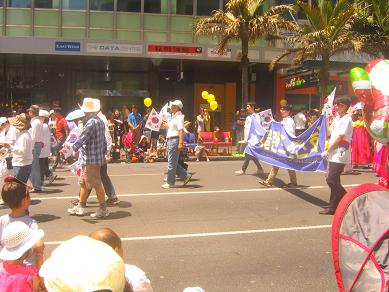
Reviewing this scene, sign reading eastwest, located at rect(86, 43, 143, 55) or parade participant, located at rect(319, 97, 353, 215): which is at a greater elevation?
sign reading eastwest, located at rect(86, 43, 143, 55)

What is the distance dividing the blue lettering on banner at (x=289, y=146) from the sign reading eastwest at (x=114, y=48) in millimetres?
12620

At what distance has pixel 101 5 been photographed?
24906 mm

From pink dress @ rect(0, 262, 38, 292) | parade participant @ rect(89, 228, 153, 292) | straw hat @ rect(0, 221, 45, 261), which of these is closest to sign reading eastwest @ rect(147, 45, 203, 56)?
straw hat @ rect(0, 221, 45, 261)

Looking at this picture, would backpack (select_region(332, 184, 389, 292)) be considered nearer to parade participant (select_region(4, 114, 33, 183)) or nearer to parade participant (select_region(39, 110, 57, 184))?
parade participant (select_region(4, 114, 33, 183))

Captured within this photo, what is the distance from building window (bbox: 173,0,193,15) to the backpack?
24.1m

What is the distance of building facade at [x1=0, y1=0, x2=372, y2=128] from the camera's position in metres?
23.9

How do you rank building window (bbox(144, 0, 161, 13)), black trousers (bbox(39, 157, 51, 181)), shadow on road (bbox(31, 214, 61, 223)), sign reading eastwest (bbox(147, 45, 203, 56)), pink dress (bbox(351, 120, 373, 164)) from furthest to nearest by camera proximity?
1. building window (bbox(144, 0, 161, 13))
2. sign reading eastwest (bbox(147, 45, 203, 56))
3. pink dress (bbox(351, 120, 373, 164))
4. black trousers (bbox(39, 157, 51, 181))
5. shadow on road (bbox(31, 214, 61, 223))

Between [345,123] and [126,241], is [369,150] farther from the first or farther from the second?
[126,241]

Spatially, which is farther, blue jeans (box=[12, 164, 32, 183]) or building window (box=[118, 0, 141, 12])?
building window (box=[118, 0, 141, 12])

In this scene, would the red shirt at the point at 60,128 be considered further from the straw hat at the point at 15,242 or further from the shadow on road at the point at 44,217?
the straw hat at the point at 15,242

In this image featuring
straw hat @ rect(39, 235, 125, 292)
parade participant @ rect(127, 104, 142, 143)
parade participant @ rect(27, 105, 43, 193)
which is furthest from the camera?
parade participant @ rect(127, 104, 142, 143)

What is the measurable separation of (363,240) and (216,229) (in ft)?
17.3

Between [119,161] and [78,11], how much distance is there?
10.4 m

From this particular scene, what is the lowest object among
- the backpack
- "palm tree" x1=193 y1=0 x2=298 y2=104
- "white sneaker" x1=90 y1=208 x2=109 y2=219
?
"white sneaker" x1=90 y1=208 x2=109 y2=219
